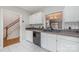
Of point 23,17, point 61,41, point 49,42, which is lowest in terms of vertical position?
point 49,42

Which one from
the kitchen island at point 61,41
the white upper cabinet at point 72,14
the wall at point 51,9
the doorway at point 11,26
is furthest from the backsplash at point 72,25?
the doorway at point 11,26

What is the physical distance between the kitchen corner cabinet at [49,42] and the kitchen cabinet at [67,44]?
0.82 feet

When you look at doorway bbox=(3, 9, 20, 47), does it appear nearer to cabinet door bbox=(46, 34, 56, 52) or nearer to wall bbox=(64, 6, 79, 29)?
cabinet door bbox=(46, 34, 56, 52)

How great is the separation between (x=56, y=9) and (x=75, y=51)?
209 cm

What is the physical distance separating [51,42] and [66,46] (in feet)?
2.35

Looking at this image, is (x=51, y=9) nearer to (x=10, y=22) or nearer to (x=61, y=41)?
(x=61, y=41)

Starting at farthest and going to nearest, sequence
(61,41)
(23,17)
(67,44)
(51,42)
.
Answer: 1. (23,17)
2. (51,42)
3. (61,41)
4. (67,44)

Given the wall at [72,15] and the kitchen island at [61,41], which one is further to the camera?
the wall at [72,15]

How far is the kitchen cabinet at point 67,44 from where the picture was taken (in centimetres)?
221

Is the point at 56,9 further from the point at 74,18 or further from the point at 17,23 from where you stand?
the point at 17,23

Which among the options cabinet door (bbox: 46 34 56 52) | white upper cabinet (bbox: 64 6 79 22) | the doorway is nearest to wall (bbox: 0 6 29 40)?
the doorway

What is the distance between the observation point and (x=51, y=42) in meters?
3.08

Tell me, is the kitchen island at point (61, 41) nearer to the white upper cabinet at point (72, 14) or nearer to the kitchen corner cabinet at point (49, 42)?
the kitchen corner cabinet at point (49, 42)

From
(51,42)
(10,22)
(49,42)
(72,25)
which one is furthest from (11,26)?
(72,25)
